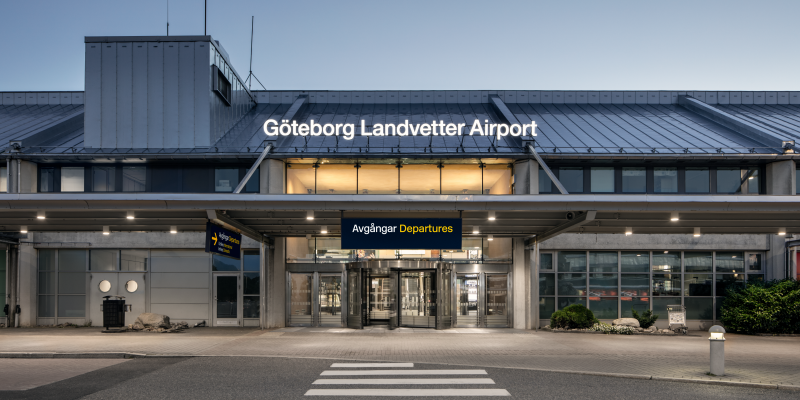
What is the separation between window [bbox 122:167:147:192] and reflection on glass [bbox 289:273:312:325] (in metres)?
6.53

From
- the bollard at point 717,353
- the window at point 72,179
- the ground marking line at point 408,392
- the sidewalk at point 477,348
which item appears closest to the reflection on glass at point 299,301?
the sidewalk at point 477,348

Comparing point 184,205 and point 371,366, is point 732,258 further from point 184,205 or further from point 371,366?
point 184,205

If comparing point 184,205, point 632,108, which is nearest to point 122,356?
point 184,205

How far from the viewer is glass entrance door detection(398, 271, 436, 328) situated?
24.1 m

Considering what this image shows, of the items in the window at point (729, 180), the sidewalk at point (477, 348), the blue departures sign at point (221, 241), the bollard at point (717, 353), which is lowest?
the sidewalk at point (477, 348)

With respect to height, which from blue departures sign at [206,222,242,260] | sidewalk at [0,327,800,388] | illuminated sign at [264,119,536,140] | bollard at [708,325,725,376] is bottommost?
sidewalk at [0,327,800,388]

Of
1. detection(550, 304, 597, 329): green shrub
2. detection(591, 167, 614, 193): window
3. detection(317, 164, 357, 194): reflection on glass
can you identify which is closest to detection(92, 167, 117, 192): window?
detection(317, 164, 357, 194): reflection on glass

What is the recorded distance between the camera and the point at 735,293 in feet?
75.7

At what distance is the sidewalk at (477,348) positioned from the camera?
45.3 feet

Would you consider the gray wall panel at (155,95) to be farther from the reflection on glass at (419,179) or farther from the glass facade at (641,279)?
the glass facade at (641,279)

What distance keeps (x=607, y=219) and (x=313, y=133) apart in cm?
1095

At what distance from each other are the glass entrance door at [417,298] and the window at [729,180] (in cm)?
1111

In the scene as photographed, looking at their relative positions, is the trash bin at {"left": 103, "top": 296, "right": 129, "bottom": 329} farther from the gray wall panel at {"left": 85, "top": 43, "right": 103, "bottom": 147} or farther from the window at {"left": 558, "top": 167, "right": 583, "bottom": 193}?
the window at {"left": 558, "top": 167, "right": 583, "bottom": 193}

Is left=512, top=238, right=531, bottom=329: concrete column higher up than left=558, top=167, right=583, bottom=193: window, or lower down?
lower down
